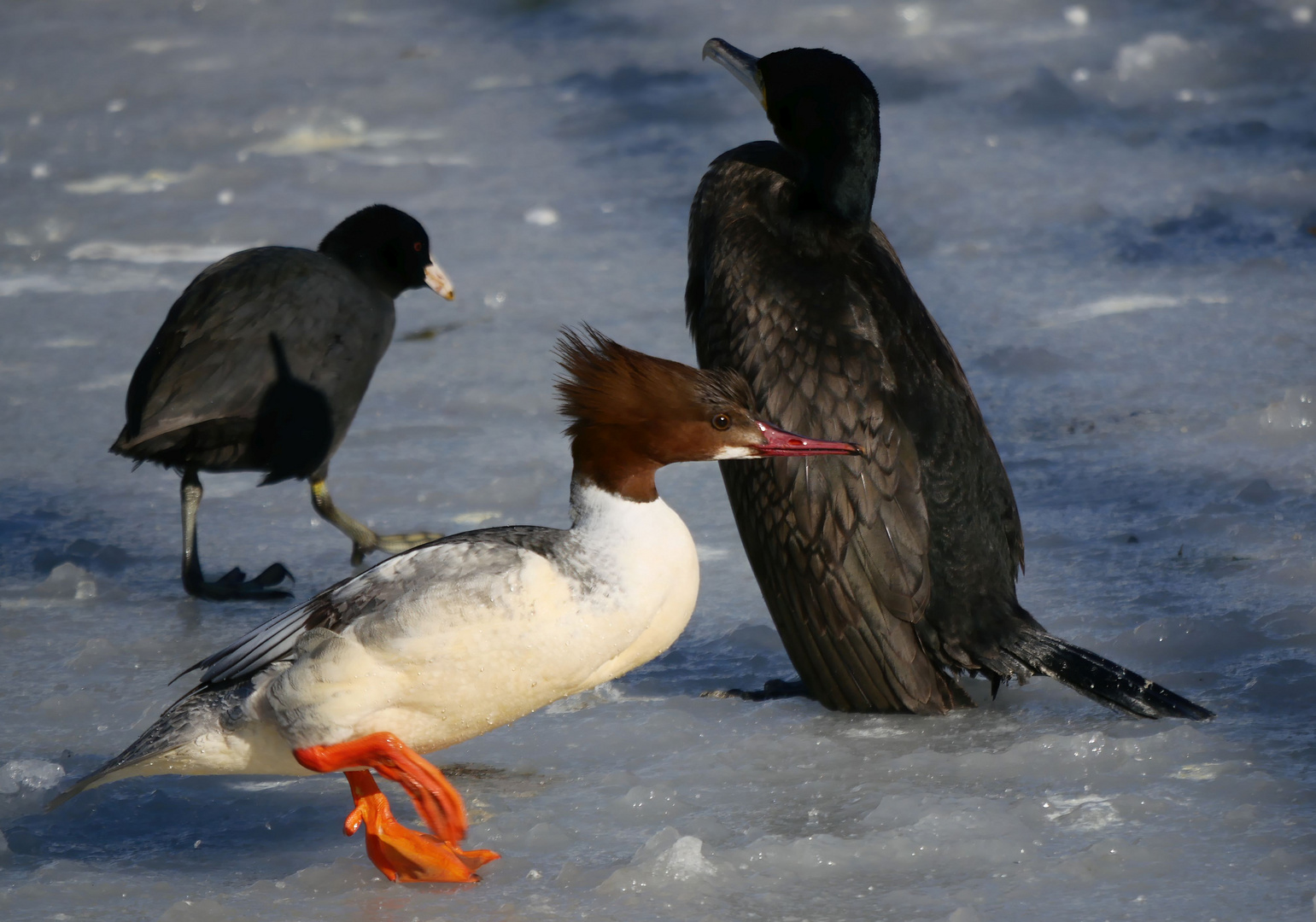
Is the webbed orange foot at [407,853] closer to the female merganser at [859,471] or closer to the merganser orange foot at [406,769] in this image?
the merganser orange foot at [406,769]

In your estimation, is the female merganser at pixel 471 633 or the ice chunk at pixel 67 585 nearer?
the female merganser at pixel 471 633

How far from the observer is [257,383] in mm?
4664

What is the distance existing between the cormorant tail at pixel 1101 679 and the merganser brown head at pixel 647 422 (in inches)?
29.0

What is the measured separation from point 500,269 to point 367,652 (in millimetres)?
4216

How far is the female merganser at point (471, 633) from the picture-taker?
305 cm

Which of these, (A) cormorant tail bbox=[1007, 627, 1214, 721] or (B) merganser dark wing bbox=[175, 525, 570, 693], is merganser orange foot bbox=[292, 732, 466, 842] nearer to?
(B) merganser dark wing bbox=[175, 525, 570, 693]

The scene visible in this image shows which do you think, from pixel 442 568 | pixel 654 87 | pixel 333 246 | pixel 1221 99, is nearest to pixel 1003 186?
pixel 1221 99

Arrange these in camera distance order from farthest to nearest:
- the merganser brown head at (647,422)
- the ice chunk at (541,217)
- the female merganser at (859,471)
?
the ice chunk at (541,217) < the female merganser at (859,471) < the merganser brown head at (647,422)

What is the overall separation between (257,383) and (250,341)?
0.49ft

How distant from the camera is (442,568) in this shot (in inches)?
122

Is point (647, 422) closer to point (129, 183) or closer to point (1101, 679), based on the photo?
point (1101, 679)

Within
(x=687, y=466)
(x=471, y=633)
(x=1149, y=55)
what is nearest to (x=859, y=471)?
(x=471, y=633)

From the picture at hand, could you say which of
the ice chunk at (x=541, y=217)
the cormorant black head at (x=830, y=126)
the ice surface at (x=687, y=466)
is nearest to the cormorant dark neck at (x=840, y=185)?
the cormorant black head at (x=830, y=126)

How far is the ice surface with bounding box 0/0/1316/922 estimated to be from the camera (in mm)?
3031
